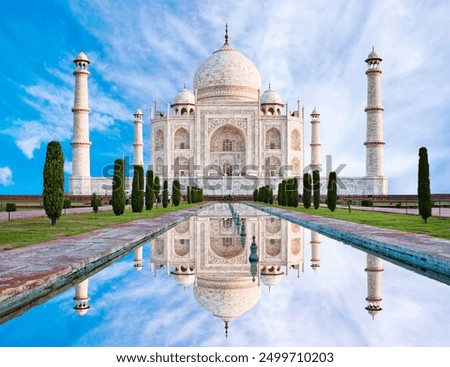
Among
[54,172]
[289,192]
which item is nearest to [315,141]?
[289,192]

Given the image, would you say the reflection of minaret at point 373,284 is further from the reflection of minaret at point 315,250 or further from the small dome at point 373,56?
the small dome at point 373,56

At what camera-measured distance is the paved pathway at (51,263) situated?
3144 mm

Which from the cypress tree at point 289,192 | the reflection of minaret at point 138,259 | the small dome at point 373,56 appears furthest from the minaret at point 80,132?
the reflection of minaret at point 138,259

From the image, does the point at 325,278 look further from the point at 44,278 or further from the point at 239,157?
the point at 239,157

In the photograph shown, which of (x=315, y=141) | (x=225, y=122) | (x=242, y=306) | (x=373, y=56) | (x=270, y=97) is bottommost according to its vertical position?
(x=242, y=306)

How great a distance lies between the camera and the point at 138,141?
1217 inches

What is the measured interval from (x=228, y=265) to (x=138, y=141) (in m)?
27.3

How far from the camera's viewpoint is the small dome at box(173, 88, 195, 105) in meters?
32.0

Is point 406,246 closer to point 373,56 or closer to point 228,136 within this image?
point 373,56

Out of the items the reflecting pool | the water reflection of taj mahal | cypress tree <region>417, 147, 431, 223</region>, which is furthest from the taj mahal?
the reflecting pool

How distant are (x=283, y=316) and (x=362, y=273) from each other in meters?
1.52

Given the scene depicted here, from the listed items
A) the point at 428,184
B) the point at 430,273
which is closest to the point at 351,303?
the point at 430,273

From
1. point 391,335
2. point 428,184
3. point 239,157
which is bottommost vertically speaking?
point 391,335

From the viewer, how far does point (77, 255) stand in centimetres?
447
